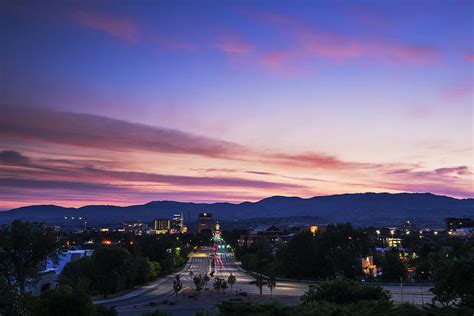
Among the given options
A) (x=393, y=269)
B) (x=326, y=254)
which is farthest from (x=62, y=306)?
(x=326, y=254)

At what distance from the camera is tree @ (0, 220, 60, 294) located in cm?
5788

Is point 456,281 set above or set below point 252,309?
above

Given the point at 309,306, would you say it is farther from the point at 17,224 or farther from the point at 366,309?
the point at 17,224

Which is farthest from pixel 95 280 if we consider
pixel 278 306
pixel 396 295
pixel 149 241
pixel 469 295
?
pixel 469 295

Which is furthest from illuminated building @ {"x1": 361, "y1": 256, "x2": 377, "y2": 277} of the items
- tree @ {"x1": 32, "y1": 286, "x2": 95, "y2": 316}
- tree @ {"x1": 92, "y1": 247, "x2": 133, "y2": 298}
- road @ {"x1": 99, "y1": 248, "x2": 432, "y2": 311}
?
tree @ {"x1": 32, "y1": 286, "x2": 95, "y2": 316}

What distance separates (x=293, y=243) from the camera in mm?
105938

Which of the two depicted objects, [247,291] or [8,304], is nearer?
[8,304]

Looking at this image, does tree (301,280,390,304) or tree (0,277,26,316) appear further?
tree (301,280,390,304)

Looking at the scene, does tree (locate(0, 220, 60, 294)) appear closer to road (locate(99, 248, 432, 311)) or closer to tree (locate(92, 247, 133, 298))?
road (locate(99, 248, 432, 311))

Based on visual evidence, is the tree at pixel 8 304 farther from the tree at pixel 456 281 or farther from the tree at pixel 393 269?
the tree at pixel 393 269

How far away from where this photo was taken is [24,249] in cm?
5912

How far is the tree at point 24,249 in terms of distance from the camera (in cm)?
5788

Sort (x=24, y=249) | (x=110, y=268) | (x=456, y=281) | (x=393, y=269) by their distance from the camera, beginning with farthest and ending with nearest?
(x=393, y=269), (x=110, y=268), (x=24, y=249), (x=456, y=281)

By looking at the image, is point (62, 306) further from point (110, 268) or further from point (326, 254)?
point (326, 254)
